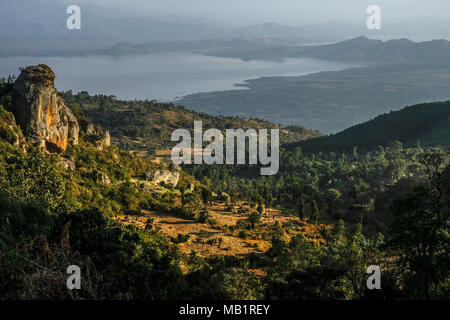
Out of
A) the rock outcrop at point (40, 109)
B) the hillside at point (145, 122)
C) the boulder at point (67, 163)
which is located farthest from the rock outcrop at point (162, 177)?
the hillside at point (145, 122)

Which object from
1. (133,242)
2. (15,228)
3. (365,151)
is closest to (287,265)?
(133,242)

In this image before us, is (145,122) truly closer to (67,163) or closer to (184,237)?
(67,163)

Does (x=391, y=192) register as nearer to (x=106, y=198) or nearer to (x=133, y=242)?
(x=106, y=198)

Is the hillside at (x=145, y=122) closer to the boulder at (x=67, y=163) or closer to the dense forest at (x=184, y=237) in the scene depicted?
the boulder at (x=67, y=163)

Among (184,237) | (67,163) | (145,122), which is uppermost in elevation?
(145,122)

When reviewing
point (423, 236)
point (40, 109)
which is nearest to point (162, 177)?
point (40, 109)

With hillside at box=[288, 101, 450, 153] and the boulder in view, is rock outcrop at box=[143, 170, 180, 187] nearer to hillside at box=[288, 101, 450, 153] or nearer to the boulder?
the boulder
